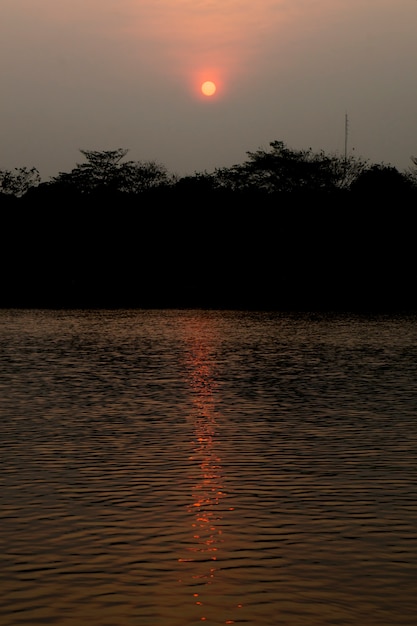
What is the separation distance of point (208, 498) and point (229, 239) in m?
99.4

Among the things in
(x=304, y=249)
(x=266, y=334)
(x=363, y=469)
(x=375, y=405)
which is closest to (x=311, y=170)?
(x=304, y=249)

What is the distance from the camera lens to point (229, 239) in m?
113

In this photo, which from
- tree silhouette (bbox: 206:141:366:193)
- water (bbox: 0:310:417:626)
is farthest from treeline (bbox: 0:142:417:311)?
water (bbox: 0:310:417:626)

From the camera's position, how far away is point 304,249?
110438mm

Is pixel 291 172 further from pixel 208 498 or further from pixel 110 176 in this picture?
pixel 208 498

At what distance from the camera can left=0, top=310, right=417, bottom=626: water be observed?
10094mm

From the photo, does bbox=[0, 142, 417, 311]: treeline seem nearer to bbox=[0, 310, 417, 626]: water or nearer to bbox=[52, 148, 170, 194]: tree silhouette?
bbox=[52, 148, 170, 194]: tree silhouette

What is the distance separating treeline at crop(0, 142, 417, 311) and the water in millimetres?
75825

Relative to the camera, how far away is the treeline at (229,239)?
108m

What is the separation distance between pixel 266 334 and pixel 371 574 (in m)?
43.9

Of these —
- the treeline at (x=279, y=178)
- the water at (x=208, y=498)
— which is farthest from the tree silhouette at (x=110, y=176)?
the water at (x=208, y=498)

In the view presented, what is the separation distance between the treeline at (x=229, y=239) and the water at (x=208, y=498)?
249 ft

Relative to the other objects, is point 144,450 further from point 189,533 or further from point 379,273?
point 379,273

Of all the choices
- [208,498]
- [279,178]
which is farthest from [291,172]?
[208,498]
